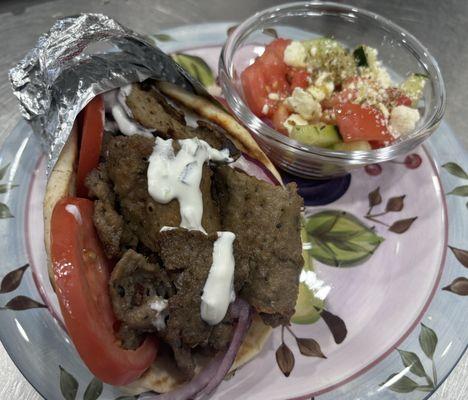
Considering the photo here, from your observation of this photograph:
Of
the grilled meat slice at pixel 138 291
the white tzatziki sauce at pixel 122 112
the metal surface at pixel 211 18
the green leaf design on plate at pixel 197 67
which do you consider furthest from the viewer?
the metal surface at pixel 211 18

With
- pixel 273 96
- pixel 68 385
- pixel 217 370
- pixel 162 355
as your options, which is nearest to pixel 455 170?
pixel 273 96

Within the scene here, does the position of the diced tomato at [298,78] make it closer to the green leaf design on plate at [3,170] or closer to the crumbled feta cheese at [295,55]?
the crumbled feta cheese at [295,55]

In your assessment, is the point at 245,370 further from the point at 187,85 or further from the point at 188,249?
the point at 187,85

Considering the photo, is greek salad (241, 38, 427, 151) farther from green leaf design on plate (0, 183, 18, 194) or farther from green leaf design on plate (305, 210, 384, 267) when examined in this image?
green leaf design on plate (0, 183, 18, 194)

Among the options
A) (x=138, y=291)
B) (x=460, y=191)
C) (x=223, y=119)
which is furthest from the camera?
(x=460, y=191)

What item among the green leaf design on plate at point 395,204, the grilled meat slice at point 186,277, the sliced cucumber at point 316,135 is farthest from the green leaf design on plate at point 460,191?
the grilled meat slice at point 186,277

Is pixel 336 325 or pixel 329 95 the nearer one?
pixel 336 325

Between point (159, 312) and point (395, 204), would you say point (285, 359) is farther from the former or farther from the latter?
point (395, 204)
